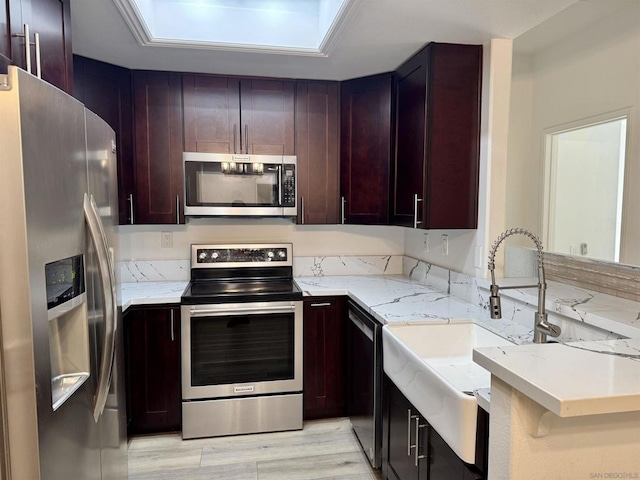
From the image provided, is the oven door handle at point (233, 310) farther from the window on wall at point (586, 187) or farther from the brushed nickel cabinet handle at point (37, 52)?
the window on wall at point (586, 187)

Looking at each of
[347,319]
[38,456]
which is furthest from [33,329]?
[347,319]

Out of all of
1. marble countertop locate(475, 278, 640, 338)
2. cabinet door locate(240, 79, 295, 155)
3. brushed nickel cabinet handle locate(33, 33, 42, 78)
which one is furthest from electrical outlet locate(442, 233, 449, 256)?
brushed nickel cabinet handle locate(33, 33, 42, 78)

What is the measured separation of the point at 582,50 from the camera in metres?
2.67

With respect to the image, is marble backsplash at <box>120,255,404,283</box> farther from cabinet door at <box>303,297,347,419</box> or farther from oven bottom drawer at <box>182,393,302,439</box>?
oven bottom drawer at <box>182,393,302,439</box>

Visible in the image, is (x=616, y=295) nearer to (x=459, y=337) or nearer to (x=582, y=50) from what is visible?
(x=459, y=337)

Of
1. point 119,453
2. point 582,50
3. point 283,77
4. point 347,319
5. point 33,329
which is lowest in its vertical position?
point 119,453

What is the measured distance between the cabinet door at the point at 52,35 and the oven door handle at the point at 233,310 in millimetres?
1339

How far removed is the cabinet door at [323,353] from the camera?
8.36 ft

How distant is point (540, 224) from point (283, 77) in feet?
7.37

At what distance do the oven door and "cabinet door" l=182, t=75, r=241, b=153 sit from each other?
3.56 feet

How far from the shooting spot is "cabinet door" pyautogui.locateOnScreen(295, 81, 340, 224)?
2.76 meters

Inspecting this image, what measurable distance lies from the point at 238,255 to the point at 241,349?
2.37ft

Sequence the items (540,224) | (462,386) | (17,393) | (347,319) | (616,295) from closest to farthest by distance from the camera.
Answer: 1. (17,393)
2. (462,386)
3. (616,295)
4. (347,319)
5. (540,224)

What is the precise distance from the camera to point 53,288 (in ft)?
3.36
